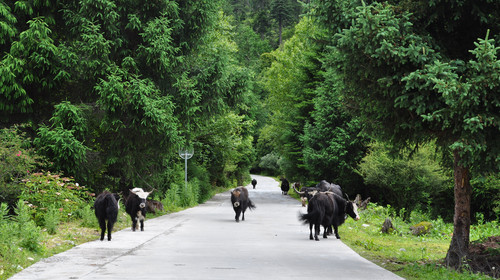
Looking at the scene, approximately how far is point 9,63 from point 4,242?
9.08 metres

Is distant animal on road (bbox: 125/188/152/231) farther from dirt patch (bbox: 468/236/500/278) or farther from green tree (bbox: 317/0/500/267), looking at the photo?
dirt patch (bbox: 468/236/500/278)

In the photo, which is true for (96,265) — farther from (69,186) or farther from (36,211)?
(69,186)

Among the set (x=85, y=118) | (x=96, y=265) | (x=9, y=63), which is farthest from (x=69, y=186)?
(x=96, y=265)

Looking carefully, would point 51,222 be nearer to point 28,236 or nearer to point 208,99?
point 28,236

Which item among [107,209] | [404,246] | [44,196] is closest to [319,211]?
[404,246]

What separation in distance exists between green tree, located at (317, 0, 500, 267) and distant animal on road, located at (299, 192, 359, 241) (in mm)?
3736

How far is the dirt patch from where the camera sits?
952cm

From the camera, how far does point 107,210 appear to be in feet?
40.8

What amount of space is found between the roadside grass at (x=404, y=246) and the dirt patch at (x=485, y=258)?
52 cm

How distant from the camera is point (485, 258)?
9.91 metres

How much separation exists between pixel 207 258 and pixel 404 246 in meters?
6.35

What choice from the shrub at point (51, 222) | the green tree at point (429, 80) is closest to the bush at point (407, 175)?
the green tree at point (429, 80)

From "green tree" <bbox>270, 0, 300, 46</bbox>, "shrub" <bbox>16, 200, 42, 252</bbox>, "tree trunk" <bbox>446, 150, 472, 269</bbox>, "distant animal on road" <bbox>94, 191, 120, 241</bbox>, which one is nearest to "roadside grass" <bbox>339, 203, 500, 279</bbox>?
"tree trunk" <bbox>446, 150, 472, 269</bbox>

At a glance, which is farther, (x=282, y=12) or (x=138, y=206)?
(x=282, y=12)
